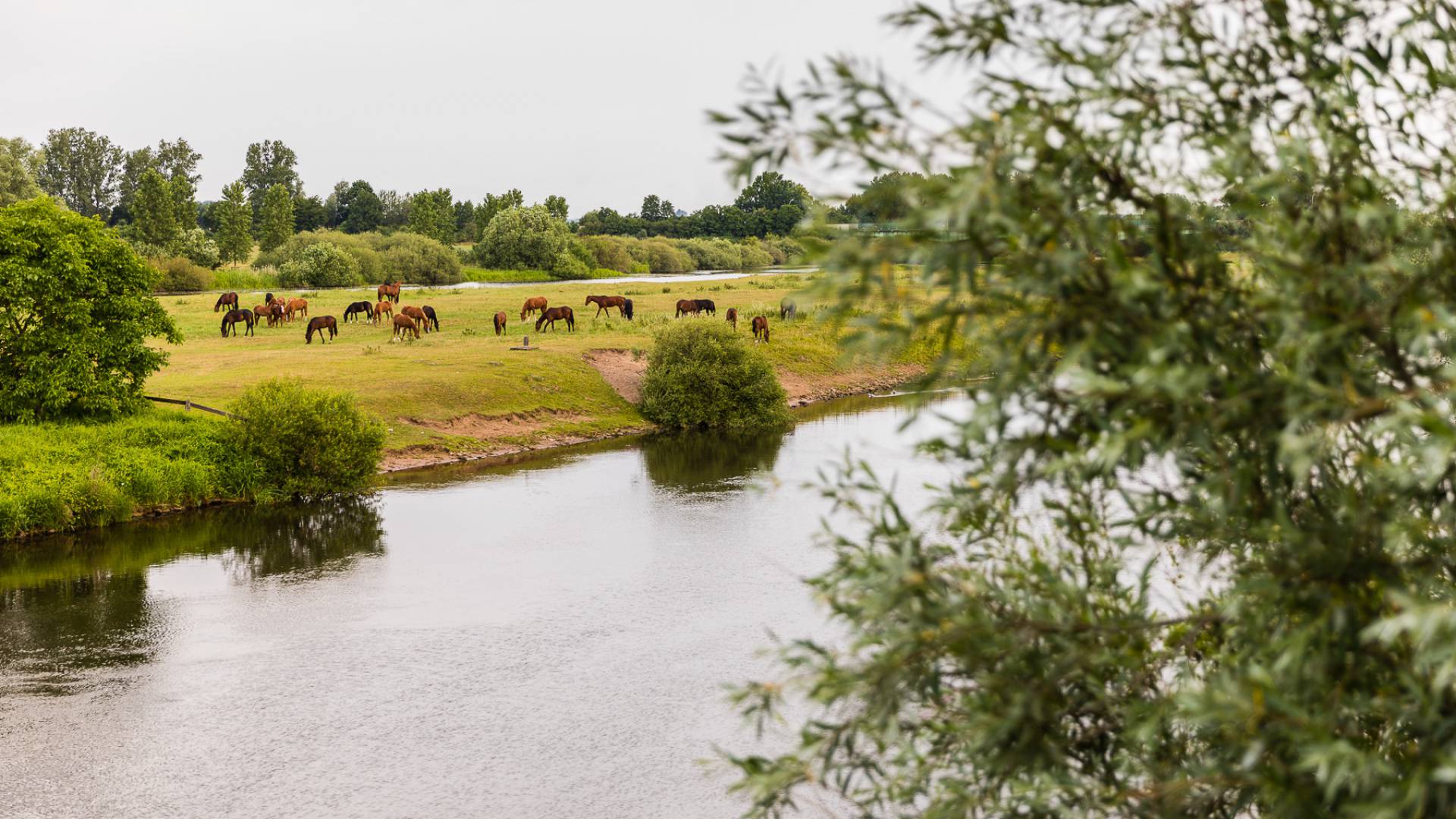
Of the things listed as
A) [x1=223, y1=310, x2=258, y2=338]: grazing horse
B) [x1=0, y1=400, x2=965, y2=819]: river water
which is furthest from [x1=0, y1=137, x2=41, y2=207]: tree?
[x1=0, y1=400, x2=965, y2=819]: river water

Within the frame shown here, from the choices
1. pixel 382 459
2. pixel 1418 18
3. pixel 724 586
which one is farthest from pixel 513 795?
pixel 382 459

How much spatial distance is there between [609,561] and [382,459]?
12.9 metres

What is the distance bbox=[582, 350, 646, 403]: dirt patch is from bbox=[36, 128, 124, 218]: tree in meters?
115

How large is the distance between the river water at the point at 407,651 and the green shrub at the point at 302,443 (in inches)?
48.6

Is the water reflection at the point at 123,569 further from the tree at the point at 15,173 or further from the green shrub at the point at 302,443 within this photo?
the tree at the point at 15,173

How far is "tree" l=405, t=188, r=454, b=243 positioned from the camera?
130625 millimetres

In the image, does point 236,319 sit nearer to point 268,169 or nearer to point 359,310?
point 359,310

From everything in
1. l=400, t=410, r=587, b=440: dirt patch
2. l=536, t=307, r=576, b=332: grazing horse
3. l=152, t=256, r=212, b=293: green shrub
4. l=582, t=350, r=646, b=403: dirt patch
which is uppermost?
l=152, t=256, r=212, b=293: green shrub

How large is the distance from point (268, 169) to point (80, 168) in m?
23.5

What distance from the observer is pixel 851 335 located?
16.2ft

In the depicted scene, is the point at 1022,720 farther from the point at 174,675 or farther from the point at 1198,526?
the point at 174,675

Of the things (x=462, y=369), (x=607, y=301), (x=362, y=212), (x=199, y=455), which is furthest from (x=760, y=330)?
(x=362, y=212)

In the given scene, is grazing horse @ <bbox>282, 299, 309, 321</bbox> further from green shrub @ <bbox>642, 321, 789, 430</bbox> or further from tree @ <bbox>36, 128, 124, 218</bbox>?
tree @ <bbox>36, 128, 124, 218</bbox>

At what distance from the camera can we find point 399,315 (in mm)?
51875
